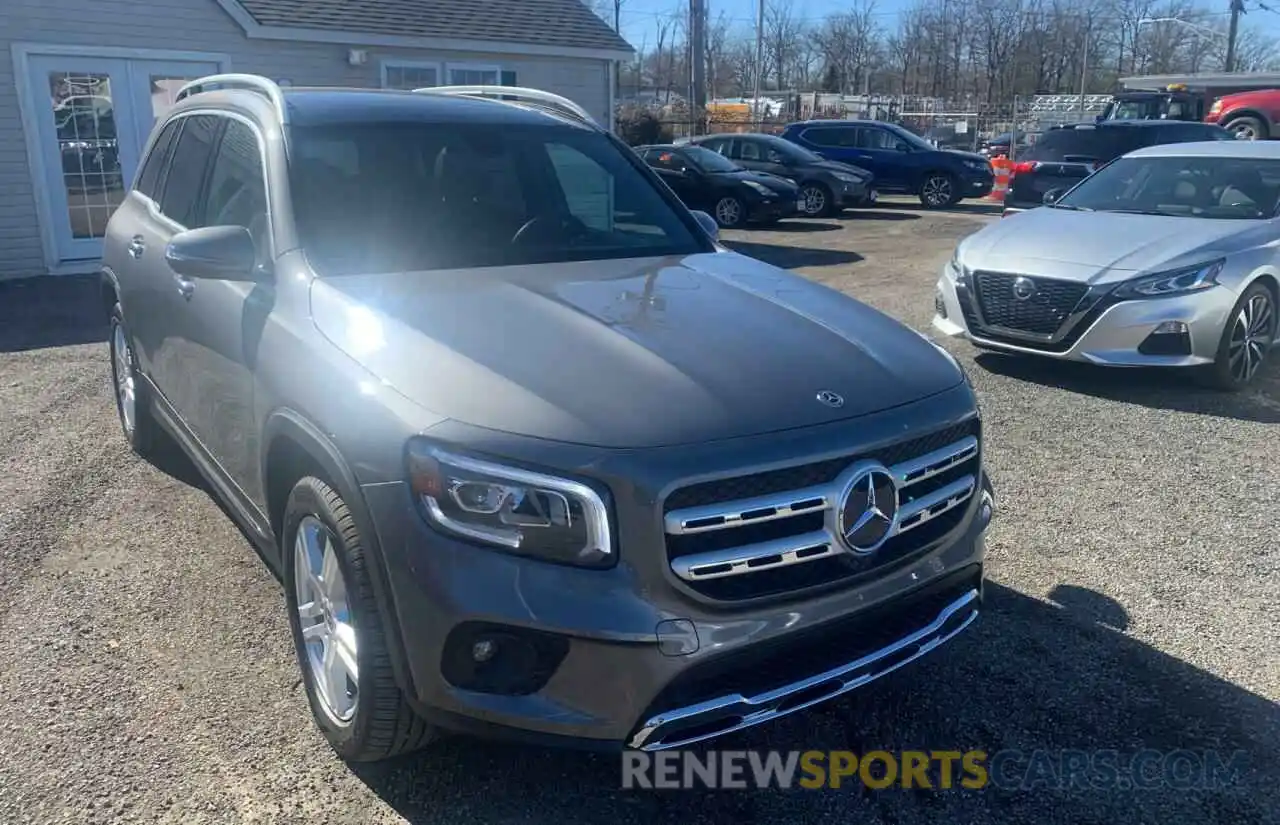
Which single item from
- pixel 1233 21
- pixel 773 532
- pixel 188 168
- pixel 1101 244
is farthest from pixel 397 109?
pixel 1233 21

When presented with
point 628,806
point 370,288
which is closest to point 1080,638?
point 628,806

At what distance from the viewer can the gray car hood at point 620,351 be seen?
2527 mm

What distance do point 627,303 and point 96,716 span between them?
80.6 inches

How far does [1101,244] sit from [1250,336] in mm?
1112

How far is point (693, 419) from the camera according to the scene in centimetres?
253

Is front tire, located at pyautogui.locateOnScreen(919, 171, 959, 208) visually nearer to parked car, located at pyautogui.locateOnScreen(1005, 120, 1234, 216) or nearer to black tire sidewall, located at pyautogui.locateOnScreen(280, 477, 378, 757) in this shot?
parked car, located at pyautogui.locateOnScreen(1005, 120, 1234, 216)

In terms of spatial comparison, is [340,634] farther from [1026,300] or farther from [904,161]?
[904,161]

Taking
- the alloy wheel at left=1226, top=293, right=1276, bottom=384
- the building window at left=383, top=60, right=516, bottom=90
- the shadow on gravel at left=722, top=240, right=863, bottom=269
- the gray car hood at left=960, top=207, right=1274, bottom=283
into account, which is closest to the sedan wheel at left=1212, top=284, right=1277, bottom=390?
the alloy wheel at left=1226, top=293, right=1276, bottom=384

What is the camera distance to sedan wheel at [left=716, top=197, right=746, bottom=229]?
17.4m

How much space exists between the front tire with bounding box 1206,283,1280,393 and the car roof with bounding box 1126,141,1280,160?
5.08 feet

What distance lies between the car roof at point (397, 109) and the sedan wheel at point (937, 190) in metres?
17.8

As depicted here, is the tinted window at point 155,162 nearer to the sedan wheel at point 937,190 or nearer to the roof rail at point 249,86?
the roof rail at point 249,86

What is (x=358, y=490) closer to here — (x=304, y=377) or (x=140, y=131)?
(x=304, y=377)

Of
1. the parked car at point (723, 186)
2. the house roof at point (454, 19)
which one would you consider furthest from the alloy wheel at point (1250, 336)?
the house roof at point (454, 19)
